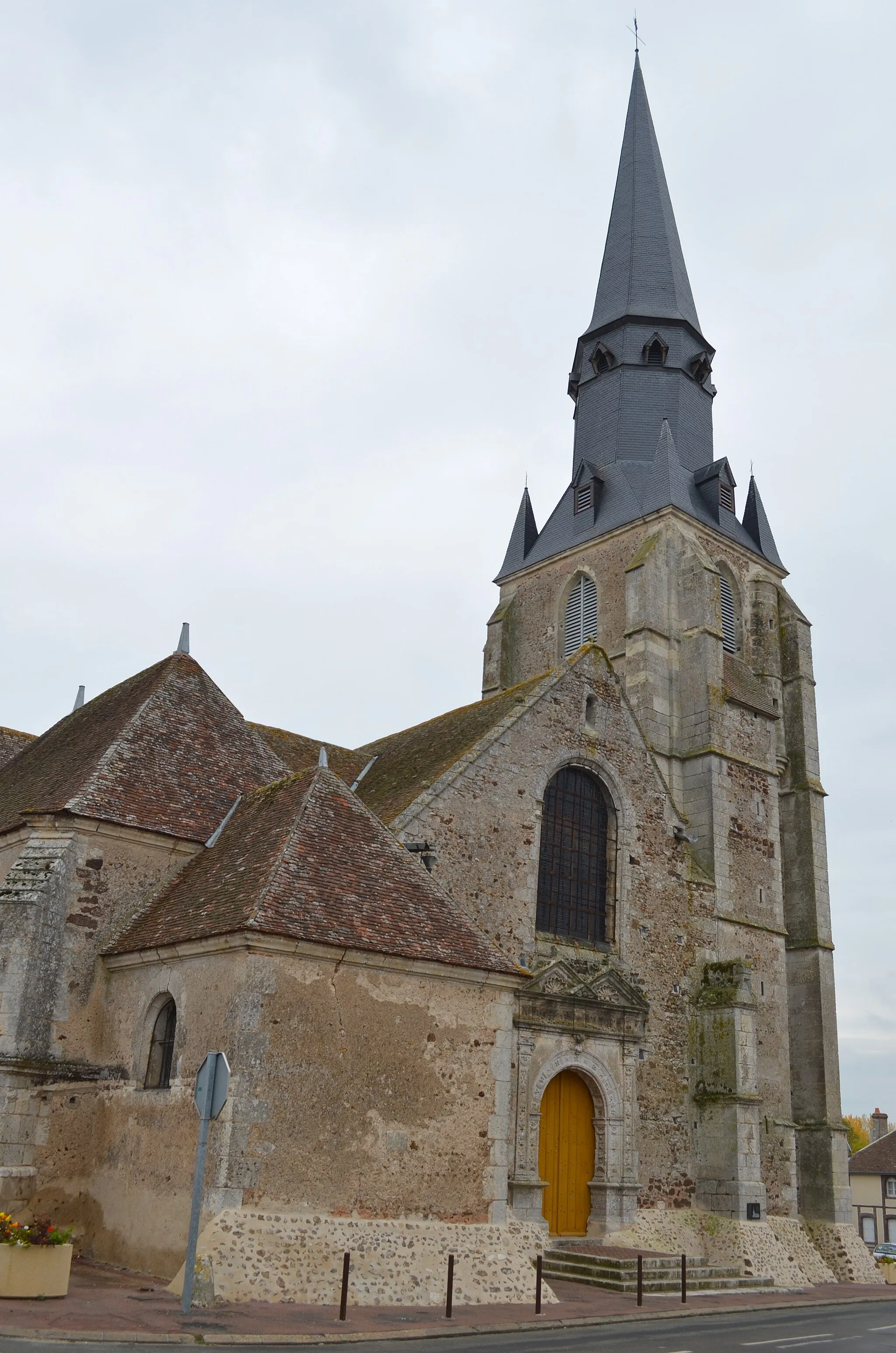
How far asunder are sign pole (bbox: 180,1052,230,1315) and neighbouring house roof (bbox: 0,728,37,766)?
36.9ft

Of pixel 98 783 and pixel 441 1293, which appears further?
pixel 98 783

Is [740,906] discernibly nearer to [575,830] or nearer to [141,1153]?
[575,830]

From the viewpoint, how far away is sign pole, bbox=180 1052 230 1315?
9.04m

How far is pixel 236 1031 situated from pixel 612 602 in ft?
52.0

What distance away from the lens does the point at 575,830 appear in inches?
704

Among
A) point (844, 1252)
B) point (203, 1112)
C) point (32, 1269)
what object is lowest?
point (844, 1252)

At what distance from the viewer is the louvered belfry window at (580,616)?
82.6 ft

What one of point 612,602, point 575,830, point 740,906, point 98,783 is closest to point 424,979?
point 98,783

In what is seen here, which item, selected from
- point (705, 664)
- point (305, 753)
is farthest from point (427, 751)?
point (705, 664)

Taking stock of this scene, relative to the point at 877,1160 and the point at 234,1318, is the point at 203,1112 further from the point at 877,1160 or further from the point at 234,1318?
the point at 877,1160

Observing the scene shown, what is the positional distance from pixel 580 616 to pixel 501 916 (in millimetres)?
10805

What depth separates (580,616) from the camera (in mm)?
25594

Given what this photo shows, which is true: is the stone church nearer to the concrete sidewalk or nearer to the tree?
the concrete sidewalk

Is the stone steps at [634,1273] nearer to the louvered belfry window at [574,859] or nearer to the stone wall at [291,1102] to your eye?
the stone wall at [291,1102]
